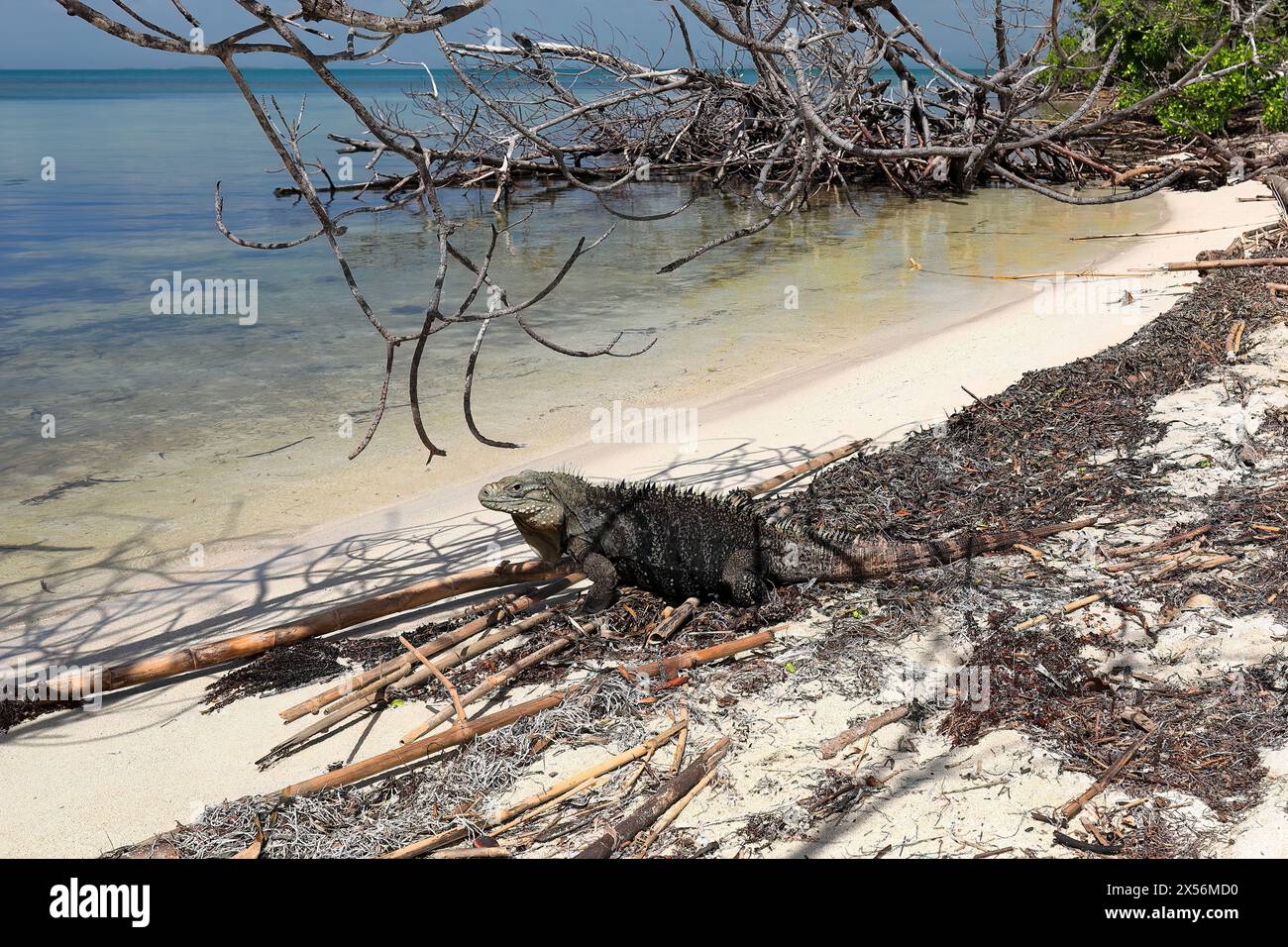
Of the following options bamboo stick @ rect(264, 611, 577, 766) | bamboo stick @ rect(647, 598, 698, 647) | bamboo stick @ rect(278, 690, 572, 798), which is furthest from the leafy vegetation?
bamboo stick @ rect(278, 690, 572, 798)

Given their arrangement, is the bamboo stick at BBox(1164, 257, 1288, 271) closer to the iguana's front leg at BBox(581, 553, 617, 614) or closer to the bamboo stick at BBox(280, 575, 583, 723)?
the iguana's front leg at BBox(581, 553, 617, 614)

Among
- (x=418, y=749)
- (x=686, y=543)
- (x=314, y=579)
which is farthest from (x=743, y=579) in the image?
(x=314, y=579)

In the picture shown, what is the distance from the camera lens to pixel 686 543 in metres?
5.48

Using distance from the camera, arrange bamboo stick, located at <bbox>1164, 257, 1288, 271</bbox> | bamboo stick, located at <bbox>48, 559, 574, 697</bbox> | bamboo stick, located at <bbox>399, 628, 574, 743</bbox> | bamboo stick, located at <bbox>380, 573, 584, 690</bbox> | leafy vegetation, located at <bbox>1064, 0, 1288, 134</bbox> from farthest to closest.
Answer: leafy vegetation, located at <bbox>1064, 0, 1288, 134</bbox> → bamboo stick, located at <bbox>1164, 257, 1288, 271</bbox> → bamboo stick, located at <bbox>48, 559, 574, 697</bbox> → bamboo stick, located at <bbox>380, 573, 584, 690</bbox> → bamboo stick, located at <bbox>399, 628, 574, 743</bbox>

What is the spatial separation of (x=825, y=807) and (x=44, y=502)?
25.0ft

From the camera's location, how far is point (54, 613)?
6.58 meters

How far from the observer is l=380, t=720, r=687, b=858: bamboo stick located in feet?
Answer: 11.2

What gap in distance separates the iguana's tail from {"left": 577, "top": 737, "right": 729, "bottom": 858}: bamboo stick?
5.48 feet

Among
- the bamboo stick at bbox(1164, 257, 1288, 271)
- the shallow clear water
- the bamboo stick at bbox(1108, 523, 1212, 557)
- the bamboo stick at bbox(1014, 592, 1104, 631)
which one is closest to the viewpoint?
the bamboo stick at bbox(1014, 592, 1104, 631)

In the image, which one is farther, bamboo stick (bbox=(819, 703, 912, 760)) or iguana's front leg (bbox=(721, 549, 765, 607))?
iguana's front leg (bbox=(721, 549, 765, 607))

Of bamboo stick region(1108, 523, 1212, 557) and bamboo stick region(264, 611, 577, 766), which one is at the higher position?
bamboo stick region(1108, 523, 1212, 557)

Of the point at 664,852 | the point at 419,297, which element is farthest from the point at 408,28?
the point at 419,297

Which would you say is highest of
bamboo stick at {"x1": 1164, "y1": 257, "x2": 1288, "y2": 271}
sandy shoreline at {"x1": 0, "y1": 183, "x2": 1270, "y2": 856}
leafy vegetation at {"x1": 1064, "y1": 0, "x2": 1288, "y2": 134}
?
leafy vegetation at {"x1": 1064, "y1": 0, "x2": 1288, "y2": 134}

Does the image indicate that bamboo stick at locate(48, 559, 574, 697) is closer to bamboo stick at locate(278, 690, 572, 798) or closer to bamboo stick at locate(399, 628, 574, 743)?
bamboo stick at locate(399, 628, 574, 743)
